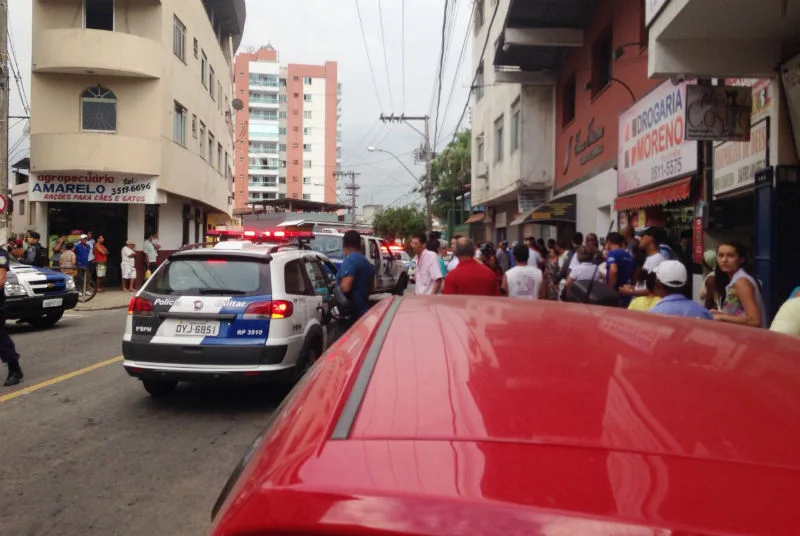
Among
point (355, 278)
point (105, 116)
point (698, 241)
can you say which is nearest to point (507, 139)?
point (698, 241)

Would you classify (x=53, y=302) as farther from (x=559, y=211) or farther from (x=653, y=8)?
(x=559, y=211)

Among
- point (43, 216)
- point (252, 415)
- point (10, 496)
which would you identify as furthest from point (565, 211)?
point (43, 216)

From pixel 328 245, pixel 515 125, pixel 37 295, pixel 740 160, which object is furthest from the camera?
pixel 515 125

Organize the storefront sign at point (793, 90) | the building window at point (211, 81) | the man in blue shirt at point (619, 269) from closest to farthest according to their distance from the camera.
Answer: the storefront sign at point (793, 90) → the man in blue shirt at point (619, 269) → the building window at point (211, 81)

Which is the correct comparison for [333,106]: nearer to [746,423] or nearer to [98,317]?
[98,317]

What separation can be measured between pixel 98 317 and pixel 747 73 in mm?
12875

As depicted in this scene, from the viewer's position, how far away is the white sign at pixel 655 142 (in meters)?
9.75

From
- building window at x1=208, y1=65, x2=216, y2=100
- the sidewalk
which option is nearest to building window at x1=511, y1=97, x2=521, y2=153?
the sidewalk

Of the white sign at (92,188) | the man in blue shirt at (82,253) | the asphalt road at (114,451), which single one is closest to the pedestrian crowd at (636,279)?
the asphalt road at (114,451)

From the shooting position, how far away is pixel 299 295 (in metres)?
6.49

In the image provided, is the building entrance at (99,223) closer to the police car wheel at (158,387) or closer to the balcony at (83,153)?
the balcony at (83,153)

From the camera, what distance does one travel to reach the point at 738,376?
5.63 feet

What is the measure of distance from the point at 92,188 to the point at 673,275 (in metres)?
20.5

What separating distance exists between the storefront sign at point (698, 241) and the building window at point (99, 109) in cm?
1849
